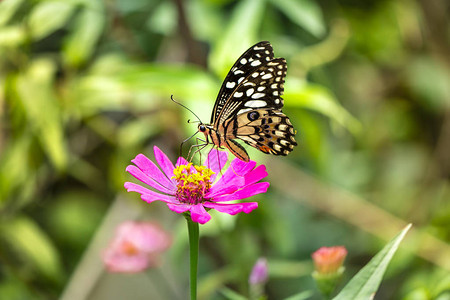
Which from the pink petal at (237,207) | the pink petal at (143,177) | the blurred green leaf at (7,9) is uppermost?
the blurred green leaf at (7,9)

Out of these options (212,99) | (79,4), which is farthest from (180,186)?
(79,4)

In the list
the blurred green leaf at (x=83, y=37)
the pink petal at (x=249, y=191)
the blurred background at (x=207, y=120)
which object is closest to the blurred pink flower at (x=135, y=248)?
the blurred background at (x=207, y=120)

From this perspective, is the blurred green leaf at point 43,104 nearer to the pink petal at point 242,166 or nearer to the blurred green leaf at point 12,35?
the blurred green leaf at point 12,35

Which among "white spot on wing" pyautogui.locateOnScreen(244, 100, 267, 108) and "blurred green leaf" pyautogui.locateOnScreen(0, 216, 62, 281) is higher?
"white spot on wing" pyautogui.locateOnScreen(244, 100, 267, 108)

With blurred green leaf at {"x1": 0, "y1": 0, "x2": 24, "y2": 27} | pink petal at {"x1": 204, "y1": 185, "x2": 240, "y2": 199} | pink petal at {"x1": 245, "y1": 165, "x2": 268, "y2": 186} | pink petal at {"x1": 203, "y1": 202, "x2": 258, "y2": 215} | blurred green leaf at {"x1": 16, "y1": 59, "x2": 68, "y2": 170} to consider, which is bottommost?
pink petal at {"x1": 203, "y1": 202, "x2": 258, "y2": 215}

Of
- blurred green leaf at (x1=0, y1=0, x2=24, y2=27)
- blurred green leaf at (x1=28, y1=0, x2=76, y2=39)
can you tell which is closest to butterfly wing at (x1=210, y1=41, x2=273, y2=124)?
blurred green leaf at (x1=0, y1=0, x2=24, y2=27)

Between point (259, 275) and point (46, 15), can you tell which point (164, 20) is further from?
point (259, 275)

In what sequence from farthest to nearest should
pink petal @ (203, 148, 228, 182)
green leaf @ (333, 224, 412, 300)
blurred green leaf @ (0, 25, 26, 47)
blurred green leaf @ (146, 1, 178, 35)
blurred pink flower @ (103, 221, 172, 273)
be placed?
1. blurred green leaf @ (146, 1, 178, 35)
2. blurred pink flower @ (103, 221, 172, 273)
3. blurred green leaf @ (0, 25, 26, 47)
4. pink petal @ (203, 148, 228, 182)
5. green leaf @ (333, 224, 412, 300)

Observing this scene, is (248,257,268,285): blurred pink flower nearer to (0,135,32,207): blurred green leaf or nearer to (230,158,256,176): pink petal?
(230,158,256,176): pink petal

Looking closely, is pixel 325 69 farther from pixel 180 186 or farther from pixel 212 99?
pixel 180 186
